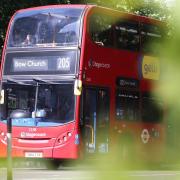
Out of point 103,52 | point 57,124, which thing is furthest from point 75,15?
point 57,124

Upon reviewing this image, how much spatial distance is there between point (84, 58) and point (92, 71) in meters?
0.50

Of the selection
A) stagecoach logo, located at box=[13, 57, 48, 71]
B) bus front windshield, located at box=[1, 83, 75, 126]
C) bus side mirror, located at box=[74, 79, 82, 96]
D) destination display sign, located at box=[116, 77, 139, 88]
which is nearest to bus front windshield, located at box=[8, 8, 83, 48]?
stagecoach logo, located at box=[13, 57, 48, 71]

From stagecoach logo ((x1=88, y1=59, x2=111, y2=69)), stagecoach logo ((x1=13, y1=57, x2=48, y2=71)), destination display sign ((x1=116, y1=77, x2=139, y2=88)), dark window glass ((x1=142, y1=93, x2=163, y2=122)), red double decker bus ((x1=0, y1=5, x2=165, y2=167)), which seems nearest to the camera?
dark window glass ((x1=142, y1=93, x2=163, y2=122))

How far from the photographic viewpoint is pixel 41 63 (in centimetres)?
1619

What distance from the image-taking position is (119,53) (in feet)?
51.2

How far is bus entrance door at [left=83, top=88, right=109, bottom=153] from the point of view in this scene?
16.0 m

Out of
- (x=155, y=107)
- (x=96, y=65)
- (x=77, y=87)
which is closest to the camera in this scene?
(x=155, y=107)

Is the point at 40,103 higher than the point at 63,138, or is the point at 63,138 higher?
the point at 40,103

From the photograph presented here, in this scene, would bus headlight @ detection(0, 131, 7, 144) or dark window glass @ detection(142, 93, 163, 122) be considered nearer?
dark window glass @ detection(142, 93, 163, 122)

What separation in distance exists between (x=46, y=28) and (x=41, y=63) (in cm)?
84

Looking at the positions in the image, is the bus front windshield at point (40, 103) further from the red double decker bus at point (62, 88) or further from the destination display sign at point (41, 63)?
the destination display sign at point (41, 63)

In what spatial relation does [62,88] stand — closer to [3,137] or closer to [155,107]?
[3,137]

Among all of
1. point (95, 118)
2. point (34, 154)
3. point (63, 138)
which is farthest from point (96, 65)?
point (34, 154)

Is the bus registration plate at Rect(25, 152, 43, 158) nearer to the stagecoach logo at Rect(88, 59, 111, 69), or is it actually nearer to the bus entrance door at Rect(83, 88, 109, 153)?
the bus entrance door at Rect(83, 88, 109, 153)
